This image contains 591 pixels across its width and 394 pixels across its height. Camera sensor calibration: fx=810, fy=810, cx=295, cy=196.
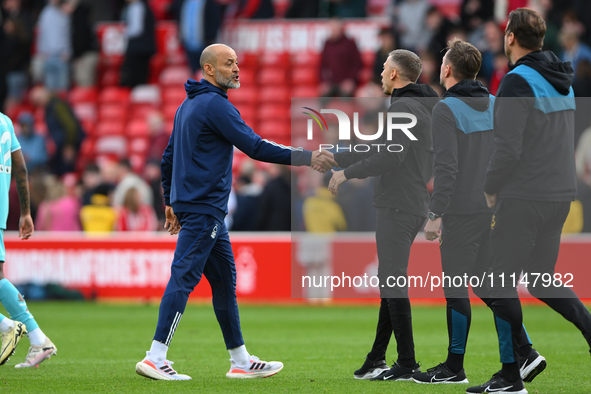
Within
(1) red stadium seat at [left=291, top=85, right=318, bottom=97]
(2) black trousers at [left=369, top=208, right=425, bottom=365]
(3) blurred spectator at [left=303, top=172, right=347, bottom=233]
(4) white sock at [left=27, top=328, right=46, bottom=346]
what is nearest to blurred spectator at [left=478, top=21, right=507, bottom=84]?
(1) red stadium seat at [left=291, top=85, right=318, bottom=97]

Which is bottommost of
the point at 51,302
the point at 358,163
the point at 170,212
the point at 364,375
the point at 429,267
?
the point at 51,302

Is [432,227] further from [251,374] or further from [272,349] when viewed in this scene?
[272,349]

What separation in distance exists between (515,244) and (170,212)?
109 inches

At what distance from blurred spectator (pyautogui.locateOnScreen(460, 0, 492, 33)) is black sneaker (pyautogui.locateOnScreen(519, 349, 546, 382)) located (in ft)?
38.0

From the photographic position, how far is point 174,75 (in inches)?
797

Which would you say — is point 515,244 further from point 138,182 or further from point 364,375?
point 138,182

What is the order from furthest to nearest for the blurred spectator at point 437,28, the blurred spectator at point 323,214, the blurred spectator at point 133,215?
the blurred spectator at point 437,28 < the blurred spectator at point 133,215 < the blurred spectator at point 323,214

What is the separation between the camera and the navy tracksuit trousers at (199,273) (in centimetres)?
593

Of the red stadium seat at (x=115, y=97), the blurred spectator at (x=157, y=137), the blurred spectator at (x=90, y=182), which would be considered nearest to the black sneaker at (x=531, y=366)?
the blurred spectator at (x=90, y=182)

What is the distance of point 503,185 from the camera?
5.25 metres

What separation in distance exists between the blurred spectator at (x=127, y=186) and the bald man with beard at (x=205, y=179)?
8345 mm

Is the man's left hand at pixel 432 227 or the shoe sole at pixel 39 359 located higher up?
the man's left hand at pixel 432 227

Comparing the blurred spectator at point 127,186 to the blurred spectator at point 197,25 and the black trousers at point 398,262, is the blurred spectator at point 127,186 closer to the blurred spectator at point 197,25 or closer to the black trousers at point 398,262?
the blurred spectator at point 197,25

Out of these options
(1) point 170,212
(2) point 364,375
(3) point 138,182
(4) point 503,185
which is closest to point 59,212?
(3) point 138,182
